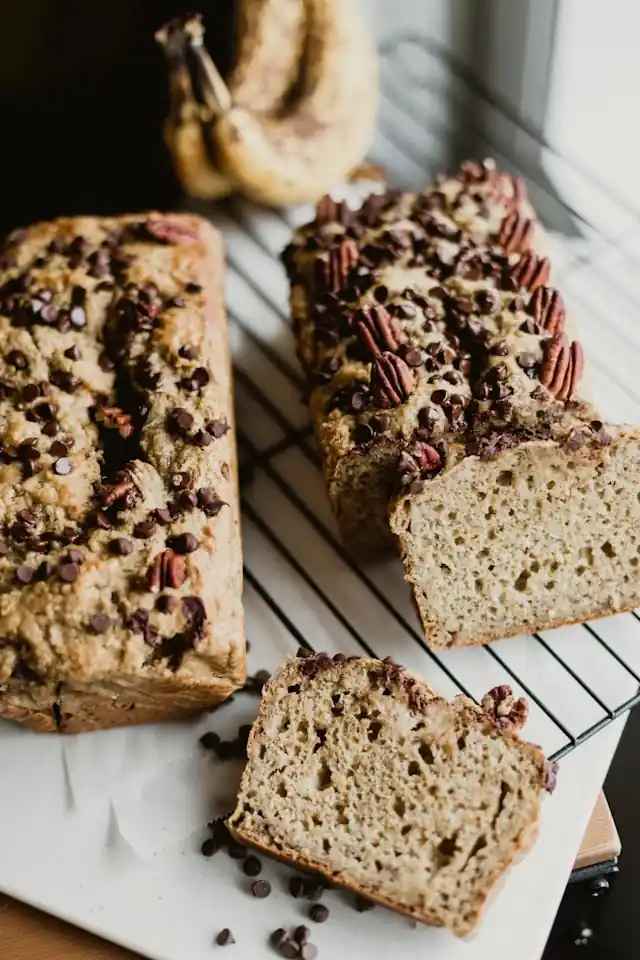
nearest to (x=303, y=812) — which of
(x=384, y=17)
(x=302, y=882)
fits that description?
(x=302, y=882)

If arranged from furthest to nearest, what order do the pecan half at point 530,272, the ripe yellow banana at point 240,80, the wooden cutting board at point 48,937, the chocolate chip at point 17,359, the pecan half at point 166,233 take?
1. the ripe yellow banana at point 240,80
2. the pecan half at point 166,233
3. the pecan half at point 530,272
4. the chocolate chip at point 17,359
5. the wooden cutting board at point 48,937

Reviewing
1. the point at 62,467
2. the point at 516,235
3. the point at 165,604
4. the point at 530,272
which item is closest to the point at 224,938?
the point at 165,604

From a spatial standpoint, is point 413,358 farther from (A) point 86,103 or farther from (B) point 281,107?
(A) point 86,103

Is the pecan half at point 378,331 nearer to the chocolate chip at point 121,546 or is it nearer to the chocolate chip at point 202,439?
the chocolate chip at point 202,439

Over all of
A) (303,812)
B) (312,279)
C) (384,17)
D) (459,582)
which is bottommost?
(303,812)

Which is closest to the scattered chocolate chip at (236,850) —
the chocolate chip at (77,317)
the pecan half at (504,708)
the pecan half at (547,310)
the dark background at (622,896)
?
the pecan half at (504,708)

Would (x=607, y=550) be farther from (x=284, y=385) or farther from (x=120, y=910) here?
(x=120, y=910)
